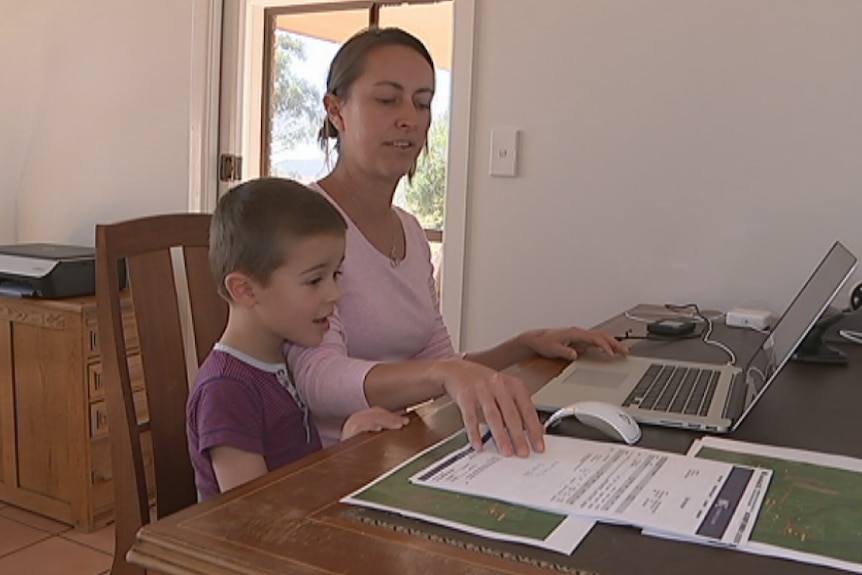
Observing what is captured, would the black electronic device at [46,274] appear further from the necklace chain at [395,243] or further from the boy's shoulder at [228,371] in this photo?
the boy's shoulder at [228,371]

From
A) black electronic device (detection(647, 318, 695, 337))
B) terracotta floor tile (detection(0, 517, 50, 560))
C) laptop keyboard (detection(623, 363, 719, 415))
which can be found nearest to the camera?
laptop keyboard (detection(623, 363, 719, 415))

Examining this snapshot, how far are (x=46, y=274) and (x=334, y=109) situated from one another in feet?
4.89

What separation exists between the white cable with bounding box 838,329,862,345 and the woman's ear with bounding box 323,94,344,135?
1.06 meters

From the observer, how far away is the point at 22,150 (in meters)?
3.32

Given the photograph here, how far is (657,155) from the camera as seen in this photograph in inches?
82.7

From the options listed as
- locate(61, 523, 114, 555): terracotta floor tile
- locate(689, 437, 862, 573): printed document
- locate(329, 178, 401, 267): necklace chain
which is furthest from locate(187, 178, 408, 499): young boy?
locate(61, 523, 114, 555): terracotta floor tile

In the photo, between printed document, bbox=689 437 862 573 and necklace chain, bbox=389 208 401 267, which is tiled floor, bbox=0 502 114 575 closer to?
necklace chain, bbox=389 208 401 267

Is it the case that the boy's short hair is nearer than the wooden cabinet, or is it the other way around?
the boy's short hair

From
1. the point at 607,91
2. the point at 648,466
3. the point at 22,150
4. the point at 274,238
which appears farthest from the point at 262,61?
the point at 648,466

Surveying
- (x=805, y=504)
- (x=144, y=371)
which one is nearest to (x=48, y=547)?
(x=144, y=371)

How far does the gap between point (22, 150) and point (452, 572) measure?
10.4ft

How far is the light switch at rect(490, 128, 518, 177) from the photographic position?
225 cm

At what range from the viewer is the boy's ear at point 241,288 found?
118 centimetres

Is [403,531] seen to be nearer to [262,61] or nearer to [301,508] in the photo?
[301,508]
